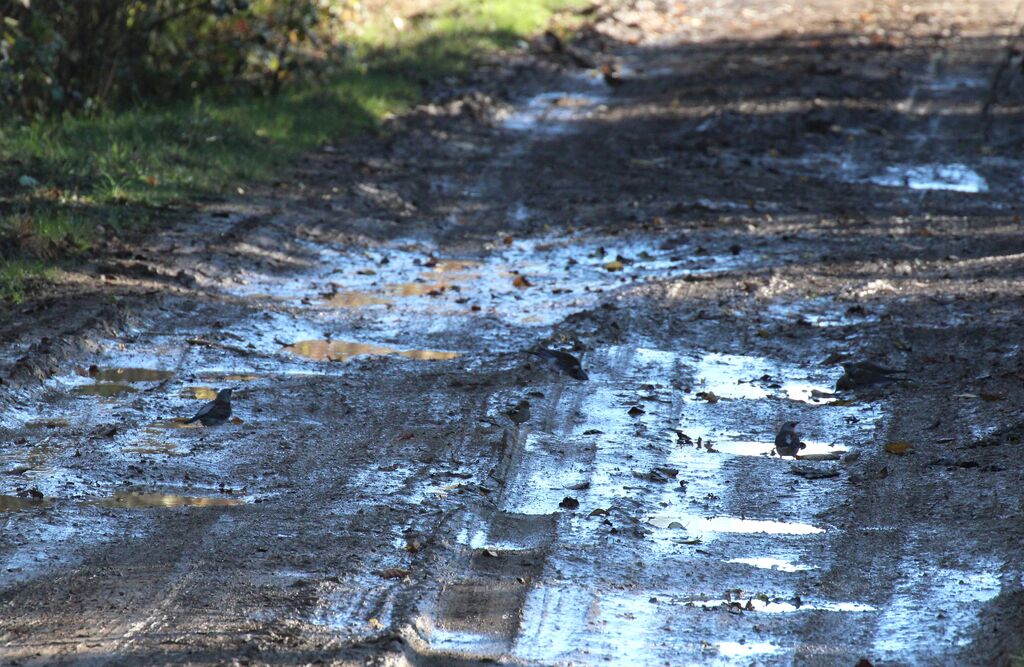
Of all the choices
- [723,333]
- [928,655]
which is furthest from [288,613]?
[723,333]

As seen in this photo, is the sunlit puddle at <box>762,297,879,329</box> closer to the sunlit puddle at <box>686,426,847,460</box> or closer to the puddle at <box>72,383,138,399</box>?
the sunlit puddle at <box>686,426,847,460</box>

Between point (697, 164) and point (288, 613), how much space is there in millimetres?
8057

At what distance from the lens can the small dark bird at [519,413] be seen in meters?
5.66

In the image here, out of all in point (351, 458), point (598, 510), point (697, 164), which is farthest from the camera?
point (697, 164)

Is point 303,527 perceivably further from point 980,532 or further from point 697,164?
point 697,164

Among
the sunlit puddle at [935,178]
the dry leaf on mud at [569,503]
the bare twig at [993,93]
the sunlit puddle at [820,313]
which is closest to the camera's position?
the dry leaf on mud at [569,503]

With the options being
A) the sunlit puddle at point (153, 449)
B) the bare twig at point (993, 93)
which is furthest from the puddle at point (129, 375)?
the bare twig at point (993, 93)

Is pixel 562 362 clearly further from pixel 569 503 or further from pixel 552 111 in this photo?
pixel 552 111

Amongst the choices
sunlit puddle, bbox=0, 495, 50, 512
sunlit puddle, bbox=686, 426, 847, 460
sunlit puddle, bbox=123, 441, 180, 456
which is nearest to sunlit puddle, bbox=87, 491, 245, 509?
sunlit puddle, bbox=0, 495, 50, 512

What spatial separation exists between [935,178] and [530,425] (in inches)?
258

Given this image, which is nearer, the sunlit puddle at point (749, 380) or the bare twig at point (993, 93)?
the sunlit puddle at point (749, 380)

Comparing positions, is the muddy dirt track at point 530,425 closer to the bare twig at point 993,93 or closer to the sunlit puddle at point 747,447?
the sunlit puddle at point 747,447

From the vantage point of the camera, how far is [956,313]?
7094mm

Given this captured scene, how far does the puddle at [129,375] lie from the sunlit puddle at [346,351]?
2.39 feet
